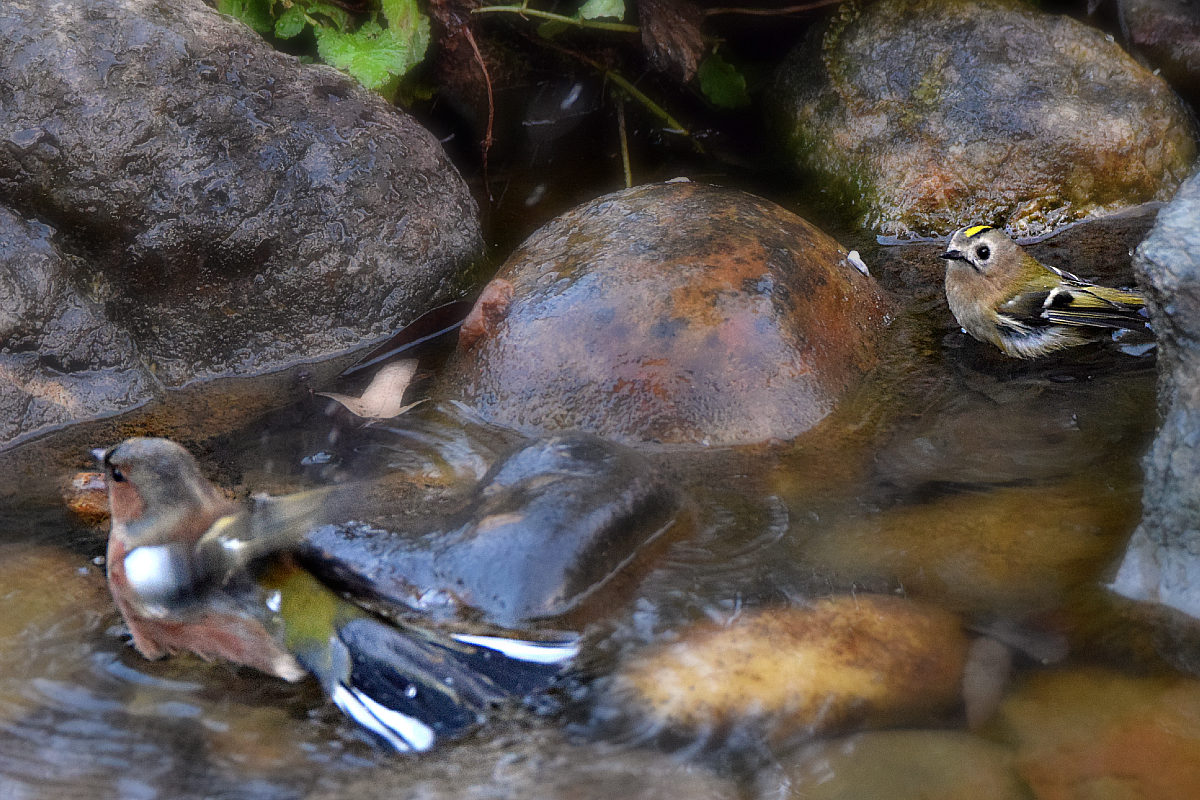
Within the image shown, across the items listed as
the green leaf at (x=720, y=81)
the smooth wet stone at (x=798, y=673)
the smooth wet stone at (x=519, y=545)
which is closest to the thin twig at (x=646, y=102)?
the green leaf at (x=720, y=81)

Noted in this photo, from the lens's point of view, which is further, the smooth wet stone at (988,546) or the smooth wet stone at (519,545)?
the smooth wet stone at (988,546)

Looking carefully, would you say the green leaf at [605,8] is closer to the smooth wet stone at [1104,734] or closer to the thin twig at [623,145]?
the thin twig at [623,145]

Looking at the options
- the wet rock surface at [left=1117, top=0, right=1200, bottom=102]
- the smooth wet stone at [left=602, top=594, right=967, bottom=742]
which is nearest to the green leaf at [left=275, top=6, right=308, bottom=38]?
the smooth wet stone at [left=602, top=594, right=967, bottom=742]

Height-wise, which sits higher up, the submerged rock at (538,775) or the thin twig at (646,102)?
the thin twig at (646,102)

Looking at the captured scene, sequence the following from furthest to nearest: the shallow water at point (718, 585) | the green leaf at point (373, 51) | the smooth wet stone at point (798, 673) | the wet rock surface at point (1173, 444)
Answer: the green leaf at point (373, 51), the wet rock surface at point (1173, 444), the smooth wet stone at point (798, 673), the shallow water at point (718, 585)

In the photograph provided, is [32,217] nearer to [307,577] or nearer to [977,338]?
[307,577]

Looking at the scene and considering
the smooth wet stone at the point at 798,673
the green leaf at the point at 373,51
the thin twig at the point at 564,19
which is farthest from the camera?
the thin twig at the point at 564,19

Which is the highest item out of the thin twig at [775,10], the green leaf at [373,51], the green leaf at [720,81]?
the green leaf at [373,51]

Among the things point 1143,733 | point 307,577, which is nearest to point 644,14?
point 307,577
